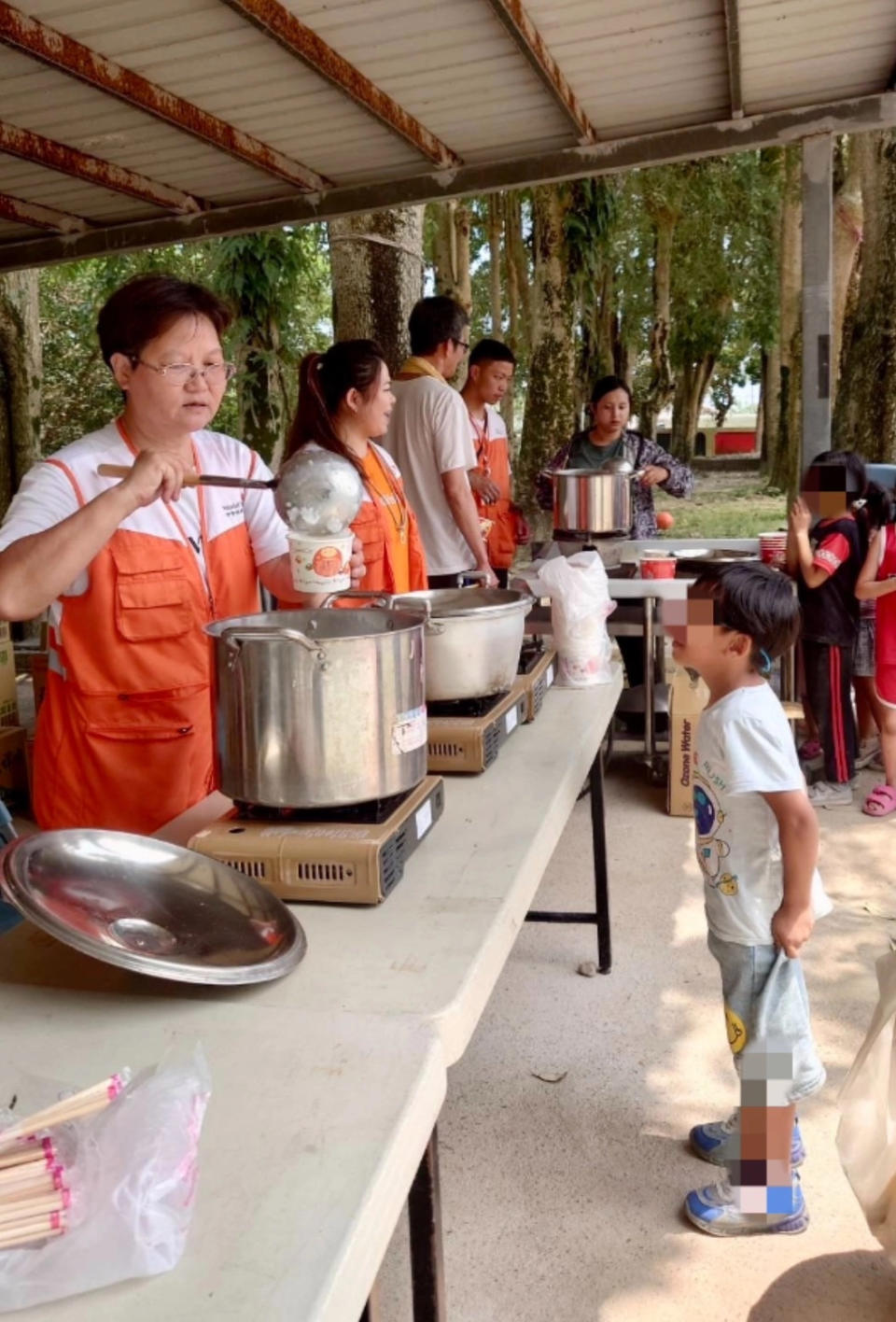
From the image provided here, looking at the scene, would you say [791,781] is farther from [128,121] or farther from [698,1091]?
[128,121]

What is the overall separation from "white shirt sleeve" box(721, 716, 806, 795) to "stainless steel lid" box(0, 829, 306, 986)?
90cm

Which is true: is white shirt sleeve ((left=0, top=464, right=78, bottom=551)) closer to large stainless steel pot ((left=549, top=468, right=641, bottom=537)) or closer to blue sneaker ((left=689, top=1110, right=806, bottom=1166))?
blue sneaker ((left=689, top=1110, right=806, bottom=1166))

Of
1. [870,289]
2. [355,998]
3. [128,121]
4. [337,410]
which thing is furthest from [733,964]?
[870,289]

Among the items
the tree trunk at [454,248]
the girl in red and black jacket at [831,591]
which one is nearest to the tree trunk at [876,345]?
the girl in red and black jacket at [831,591]

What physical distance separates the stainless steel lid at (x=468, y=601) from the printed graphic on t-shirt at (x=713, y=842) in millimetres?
498

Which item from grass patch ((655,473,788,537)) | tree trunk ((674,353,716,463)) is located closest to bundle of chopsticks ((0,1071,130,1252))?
grass patch ((655,473,788,537))

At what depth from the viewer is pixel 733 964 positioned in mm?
2176

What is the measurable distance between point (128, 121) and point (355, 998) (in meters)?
3.37

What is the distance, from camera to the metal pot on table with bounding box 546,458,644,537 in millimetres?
4699

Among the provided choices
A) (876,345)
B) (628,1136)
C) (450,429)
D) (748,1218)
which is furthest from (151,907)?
(876,345)

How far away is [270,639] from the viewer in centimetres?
150

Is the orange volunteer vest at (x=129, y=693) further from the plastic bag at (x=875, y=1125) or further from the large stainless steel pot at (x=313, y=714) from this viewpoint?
the plastic bag at (x=875, y=1125)

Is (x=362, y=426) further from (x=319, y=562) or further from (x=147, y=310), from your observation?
(x=319, y=562)

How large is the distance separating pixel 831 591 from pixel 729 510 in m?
15.0
